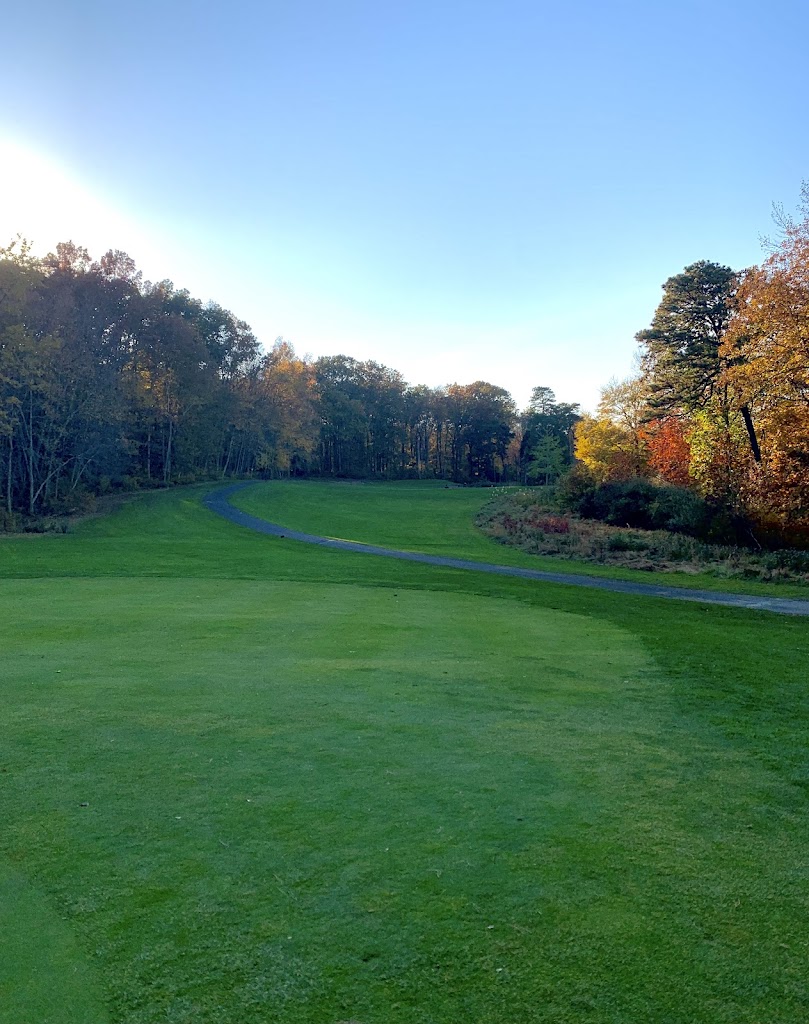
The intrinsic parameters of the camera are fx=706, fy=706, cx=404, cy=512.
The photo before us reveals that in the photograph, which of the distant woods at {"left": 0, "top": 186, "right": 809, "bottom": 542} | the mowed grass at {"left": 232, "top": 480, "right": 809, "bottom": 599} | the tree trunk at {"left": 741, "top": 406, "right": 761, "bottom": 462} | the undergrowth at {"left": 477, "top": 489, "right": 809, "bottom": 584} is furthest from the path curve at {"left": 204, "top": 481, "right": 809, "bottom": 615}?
Result: the tree trunk at {"left": 741, "top": 406, "right": 761, "bottom": 462}

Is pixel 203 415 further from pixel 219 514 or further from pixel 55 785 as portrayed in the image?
pixel 55 785

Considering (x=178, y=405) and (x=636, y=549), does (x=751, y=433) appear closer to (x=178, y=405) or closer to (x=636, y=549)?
(x=636, y=549)

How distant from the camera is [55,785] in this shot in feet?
17.1

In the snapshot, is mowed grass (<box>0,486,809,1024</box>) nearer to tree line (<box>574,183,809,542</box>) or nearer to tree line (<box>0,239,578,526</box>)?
tree line (<box>574,183,809,542</box>)

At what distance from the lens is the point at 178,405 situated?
57250mm

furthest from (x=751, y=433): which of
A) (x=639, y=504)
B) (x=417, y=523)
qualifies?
(x=417, y=523)

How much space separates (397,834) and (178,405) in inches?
2236

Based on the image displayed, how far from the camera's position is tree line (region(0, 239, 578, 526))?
127 feet

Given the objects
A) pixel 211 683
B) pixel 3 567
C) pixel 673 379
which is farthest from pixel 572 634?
pixel 673 379

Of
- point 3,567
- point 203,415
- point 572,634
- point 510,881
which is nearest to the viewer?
point 510,881

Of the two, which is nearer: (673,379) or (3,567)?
(3,567)

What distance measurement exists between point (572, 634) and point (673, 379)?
35.7 metres

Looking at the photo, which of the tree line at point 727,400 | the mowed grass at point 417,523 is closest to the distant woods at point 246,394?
the tree line at point 727,400

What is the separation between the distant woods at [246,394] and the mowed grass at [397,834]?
15351 mm
